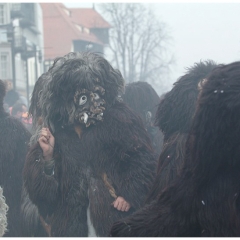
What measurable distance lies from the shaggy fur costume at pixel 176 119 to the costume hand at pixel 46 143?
2.54 ft

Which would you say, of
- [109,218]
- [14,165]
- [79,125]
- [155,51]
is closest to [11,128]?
[14,165]

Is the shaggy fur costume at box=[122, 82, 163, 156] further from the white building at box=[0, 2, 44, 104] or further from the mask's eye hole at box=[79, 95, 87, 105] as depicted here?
the white building at box=[0, 2, 44, 104]

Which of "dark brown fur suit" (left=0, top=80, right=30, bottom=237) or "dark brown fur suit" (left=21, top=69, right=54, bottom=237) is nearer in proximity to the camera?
"dark brown fur suit" (left=21, top=69, right=54, bottom=237)

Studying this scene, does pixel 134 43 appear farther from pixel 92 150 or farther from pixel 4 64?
pixel 92 150

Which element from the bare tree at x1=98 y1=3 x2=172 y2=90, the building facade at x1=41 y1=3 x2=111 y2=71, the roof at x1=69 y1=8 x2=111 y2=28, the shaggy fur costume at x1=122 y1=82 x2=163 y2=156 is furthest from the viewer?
the roof at x1=69 y1=8 x2=111 y2=28

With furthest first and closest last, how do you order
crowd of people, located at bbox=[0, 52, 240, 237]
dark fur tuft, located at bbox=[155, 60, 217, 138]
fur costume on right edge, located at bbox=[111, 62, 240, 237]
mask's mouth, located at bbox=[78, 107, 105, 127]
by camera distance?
mask's mouth, located at bbox=[78, 107, 105, 127]
crowd of people, located at bbox=[0, 52, 240, 237]
dark fur tuft, located at bbox=[155, 60, 217, 138]
fur costume on right edge, located at bbox=[111, 62, 240, 237]

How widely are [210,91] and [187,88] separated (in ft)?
6.88

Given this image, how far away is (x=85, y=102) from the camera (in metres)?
5.20

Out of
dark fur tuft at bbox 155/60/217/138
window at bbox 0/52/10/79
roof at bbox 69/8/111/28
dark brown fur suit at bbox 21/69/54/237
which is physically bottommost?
window at bbox 0/52/10/79

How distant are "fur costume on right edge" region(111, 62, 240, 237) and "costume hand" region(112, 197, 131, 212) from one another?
1974 mm

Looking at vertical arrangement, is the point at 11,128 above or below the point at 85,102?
below

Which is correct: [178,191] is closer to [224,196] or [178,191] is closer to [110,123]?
[224,196]

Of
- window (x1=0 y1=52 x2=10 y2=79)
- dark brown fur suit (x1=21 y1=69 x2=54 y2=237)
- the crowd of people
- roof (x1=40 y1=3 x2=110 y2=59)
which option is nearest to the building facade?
roof (x1=40 y1=3 x2=110 y2=59)

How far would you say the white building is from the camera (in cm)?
4659
